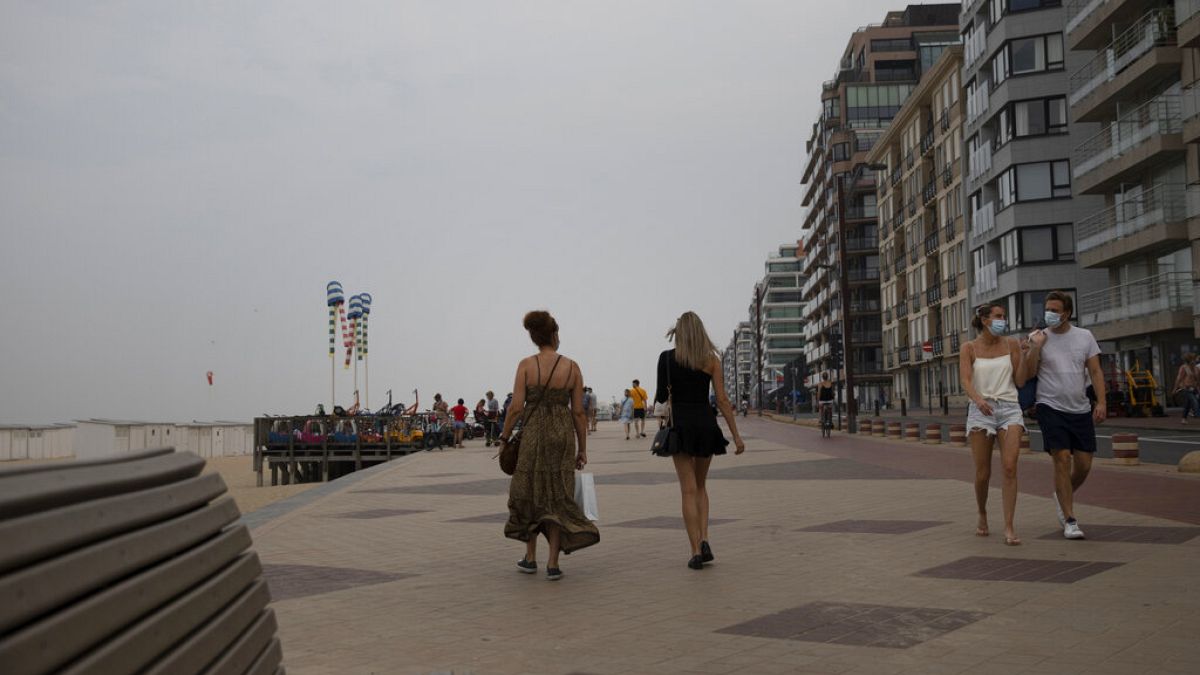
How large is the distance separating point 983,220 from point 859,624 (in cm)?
5555

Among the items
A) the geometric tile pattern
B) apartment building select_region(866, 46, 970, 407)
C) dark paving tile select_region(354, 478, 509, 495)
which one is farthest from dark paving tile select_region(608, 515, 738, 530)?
apartment building select_region(866, 46, 970, 407)

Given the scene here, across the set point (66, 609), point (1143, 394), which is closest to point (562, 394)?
point (66, 609)

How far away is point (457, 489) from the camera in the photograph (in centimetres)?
1761

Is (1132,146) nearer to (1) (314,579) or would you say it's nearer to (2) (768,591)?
(2) (768,591)

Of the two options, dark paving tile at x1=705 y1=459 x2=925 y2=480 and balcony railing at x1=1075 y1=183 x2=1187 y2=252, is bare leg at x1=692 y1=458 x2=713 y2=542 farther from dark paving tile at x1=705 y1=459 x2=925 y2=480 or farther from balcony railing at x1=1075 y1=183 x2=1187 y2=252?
balcony railing at x1=1075 y1=183 x2=1187 y2=252

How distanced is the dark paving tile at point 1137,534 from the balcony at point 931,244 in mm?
64924

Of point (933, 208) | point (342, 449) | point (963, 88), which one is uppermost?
point (963, 88)

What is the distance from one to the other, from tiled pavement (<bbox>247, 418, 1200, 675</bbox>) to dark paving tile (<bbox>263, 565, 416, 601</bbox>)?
0.03 metres

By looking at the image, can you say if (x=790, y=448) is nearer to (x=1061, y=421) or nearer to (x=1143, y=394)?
(x=1143, y=394)

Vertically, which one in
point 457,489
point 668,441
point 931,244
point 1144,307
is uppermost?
point 931,244

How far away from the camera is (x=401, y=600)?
6.92 m

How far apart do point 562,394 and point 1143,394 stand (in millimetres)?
33479

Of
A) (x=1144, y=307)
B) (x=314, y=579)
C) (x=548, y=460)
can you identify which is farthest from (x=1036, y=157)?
(x=314, y=579)

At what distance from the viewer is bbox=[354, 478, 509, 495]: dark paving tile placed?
55.4 feet
